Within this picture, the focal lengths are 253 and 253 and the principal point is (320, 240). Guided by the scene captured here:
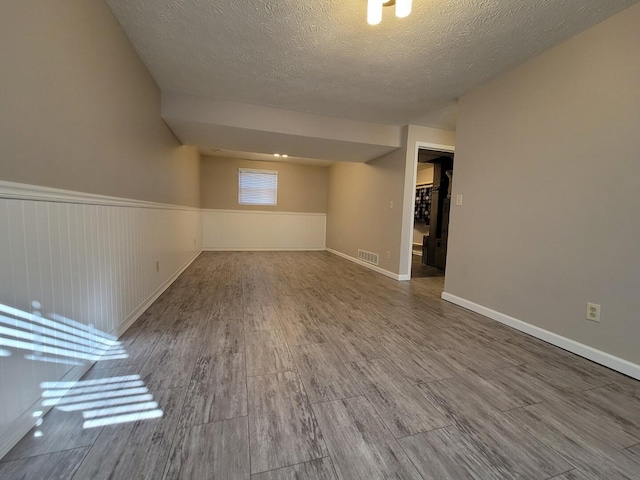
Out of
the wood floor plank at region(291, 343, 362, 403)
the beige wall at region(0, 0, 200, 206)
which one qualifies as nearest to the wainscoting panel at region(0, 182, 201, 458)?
the beige wall at region(0, 0, 200, 206)

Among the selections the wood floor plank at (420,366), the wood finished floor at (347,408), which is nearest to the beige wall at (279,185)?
the wood finished floor at (347,408)

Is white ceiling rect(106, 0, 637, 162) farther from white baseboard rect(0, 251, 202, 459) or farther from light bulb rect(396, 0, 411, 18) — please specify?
white baseboard rect(0, 251, 202, 459)

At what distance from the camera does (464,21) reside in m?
1.71

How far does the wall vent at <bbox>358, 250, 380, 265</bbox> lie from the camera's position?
444cm

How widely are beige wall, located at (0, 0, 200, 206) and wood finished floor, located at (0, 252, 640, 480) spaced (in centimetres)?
110

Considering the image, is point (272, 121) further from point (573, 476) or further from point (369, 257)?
point (573, 476)

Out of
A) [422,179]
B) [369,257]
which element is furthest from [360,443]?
[422,179]

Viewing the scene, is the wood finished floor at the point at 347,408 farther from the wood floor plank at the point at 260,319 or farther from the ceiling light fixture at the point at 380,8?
the ceiling light fixture at the point at 380,8

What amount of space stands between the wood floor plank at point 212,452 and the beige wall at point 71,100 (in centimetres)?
121

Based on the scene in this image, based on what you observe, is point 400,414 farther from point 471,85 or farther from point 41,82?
point 471,85

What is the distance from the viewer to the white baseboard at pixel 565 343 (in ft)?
5.14

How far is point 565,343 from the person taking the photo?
1.86 meters

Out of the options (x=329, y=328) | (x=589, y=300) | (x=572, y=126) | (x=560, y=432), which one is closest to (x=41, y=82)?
(x=329, y=328)

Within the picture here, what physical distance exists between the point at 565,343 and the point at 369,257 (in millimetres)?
2978
